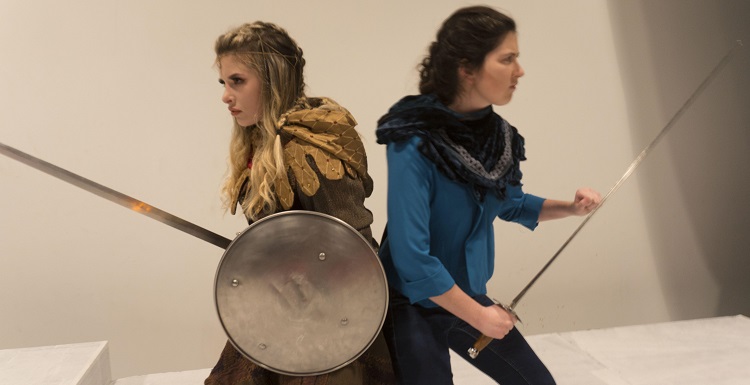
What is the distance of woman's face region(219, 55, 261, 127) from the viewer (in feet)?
4.83

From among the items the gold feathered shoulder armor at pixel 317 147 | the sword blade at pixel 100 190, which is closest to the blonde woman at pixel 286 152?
the gold feathered shoulder armor at pixel 317 147

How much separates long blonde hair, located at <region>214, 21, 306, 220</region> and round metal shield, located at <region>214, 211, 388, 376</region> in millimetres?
88

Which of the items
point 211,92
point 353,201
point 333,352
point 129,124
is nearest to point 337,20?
point 211,92

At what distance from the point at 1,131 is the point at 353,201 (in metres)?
1.60

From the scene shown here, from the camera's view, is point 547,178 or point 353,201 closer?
point 353,201

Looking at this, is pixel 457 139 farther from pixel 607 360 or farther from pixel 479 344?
pixel 607 360

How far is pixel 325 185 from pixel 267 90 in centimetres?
23

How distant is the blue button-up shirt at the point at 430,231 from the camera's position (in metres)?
1.33

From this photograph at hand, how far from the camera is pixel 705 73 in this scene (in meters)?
2.86

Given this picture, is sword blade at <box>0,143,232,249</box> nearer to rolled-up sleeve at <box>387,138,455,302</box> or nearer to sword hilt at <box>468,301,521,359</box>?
rolled-up sleeve at <box>387,138,455,302</box>

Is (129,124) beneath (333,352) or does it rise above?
above

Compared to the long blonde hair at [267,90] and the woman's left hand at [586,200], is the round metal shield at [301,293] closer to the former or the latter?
the long blonde hair at [267,90]

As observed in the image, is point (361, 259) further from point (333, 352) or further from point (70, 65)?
point (70, 65)

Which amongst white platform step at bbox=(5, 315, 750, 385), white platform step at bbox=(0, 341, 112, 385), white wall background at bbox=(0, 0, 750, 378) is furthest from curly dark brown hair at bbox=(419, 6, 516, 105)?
white platform step at bbox=(0, 341, 112, 385)
